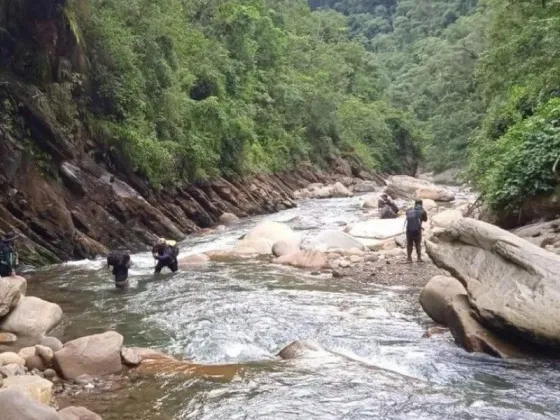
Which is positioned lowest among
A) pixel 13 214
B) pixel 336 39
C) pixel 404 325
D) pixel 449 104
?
pixel 404 325

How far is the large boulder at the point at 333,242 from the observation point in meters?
17.7

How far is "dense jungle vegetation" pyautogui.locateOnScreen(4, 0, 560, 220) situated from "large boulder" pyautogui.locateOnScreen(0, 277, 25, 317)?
988 cm

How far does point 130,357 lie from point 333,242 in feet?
33.9

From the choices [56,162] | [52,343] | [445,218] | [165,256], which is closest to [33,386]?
[52,343]

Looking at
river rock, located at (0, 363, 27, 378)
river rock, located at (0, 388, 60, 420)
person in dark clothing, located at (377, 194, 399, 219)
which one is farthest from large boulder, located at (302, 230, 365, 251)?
river rock, located at (0, 388, 60, 420)

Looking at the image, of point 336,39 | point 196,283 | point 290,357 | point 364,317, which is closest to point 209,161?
point 196,283

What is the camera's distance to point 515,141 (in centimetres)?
1641

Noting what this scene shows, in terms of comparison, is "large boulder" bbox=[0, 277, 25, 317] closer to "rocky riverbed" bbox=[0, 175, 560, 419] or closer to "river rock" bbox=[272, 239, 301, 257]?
"rocky riverbed" bbox=[0, 175, 560, 419]

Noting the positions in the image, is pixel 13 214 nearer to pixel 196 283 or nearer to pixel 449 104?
pixel 196 283

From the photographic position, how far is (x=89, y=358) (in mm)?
8016

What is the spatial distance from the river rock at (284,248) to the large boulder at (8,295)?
7984 millimetres

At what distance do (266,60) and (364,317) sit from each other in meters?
35.8

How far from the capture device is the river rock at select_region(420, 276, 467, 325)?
9.96 meters

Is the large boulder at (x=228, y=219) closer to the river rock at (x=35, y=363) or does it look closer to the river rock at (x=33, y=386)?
the river rock at (x=35, y=363)
